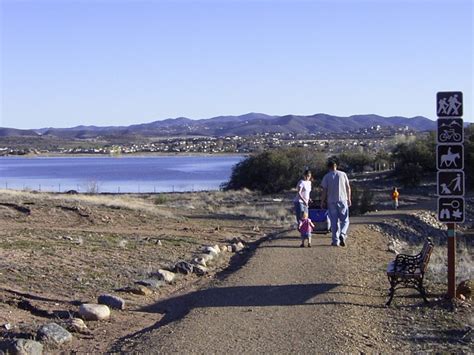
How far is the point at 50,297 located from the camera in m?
14.2

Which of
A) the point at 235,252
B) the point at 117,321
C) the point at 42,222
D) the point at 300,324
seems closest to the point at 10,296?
the point at 117,321

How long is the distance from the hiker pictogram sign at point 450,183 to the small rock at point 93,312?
521 centimetres

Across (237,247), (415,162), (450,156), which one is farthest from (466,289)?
(415,162)

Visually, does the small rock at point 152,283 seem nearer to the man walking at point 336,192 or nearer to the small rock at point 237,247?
the man walking at point 336,192

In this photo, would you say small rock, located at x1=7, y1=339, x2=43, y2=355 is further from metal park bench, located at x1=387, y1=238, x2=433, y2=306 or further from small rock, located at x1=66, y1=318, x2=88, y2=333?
metal park bench, located at x1=387, y1=238, x2=433, y2=306

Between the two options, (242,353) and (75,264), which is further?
(75,264)

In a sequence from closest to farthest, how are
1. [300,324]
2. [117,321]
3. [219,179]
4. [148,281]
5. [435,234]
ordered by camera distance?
[300,324] < [117,321] < [148,281] < [435,234] < [219,179]

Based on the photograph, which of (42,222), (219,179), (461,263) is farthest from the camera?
(219,179)

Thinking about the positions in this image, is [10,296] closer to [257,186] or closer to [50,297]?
[50,297]

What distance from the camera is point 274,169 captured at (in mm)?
65062

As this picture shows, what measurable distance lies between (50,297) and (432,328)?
6227 millimetres

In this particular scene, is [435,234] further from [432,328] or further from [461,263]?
[432,328]

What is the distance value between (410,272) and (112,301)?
4.64 meters

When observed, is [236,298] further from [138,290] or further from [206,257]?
[206,257]
